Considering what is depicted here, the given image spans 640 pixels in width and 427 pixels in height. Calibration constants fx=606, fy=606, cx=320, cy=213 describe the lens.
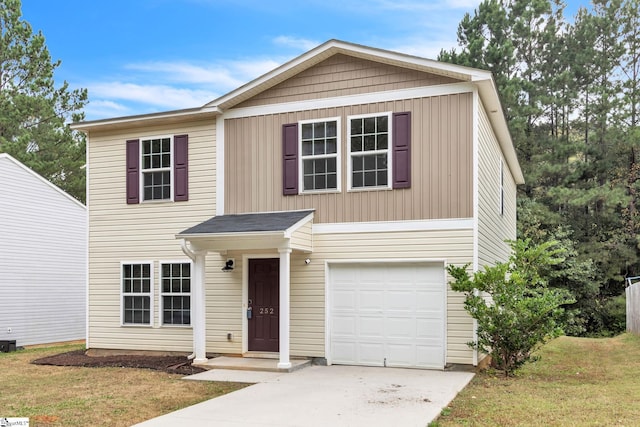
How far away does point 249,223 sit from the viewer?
11133 mm

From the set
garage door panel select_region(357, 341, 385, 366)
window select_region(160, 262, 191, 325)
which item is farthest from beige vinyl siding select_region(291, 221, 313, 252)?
window select_region(160, 262, 191, 325)

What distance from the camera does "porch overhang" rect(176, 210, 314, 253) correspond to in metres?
10.5

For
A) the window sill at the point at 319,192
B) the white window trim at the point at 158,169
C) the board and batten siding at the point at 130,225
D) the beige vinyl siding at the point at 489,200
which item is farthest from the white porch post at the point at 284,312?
the white window trim at the point at 158,169

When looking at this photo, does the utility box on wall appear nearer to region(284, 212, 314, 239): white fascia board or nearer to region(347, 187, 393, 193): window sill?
region(284, 212, 314, 239): white fascia board

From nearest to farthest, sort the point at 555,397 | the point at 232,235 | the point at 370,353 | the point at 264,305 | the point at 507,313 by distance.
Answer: the point at 555,397
the point at 507,313
the point at 232,235
the point at 370,353
the point at 264,305

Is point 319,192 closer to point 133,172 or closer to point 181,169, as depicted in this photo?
point 181,169

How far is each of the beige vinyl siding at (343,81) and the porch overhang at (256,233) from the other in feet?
7.62

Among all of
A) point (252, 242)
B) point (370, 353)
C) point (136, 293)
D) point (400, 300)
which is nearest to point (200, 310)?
point (252, 242)

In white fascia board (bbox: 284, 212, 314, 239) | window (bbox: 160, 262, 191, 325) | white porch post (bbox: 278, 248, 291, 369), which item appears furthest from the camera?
window (bbox: 160, 262, 191, 325)

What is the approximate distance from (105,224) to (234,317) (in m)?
3.80

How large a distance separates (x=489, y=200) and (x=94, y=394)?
8219mm

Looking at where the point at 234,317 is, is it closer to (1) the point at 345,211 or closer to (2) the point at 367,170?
(1) the point at 345,211

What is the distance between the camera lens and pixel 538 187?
28906 mm

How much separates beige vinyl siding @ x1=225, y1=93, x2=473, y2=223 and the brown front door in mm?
1178
